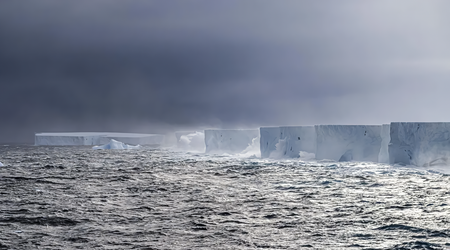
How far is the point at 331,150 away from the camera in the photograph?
1927cm

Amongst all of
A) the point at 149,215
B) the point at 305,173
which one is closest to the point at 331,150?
the point at 305,173

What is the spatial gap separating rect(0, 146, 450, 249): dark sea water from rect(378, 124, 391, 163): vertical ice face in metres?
4.11

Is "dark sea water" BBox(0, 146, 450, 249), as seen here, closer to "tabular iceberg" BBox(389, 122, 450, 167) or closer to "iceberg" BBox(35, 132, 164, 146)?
"tabular iceberg" BBox(389, 122, 450, 167)

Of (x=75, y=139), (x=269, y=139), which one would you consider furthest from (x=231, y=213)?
(x=75, y=139)

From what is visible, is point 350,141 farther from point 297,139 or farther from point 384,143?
point 297,139

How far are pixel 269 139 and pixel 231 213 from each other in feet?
50.2

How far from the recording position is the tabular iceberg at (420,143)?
14.5 m

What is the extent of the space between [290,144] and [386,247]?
1613cm

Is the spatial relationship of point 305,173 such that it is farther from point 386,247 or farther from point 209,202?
point 386,247

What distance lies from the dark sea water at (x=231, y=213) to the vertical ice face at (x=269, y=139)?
9290mm

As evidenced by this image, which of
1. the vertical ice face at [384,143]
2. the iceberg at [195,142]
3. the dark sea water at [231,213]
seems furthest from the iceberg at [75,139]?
the vertical ice face at [384,143]

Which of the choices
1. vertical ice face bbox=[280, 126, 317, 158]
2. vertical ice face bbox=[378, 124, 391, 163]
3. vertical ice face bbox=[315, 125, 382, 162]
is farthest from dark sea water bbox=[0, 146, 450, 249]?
vertical ice face bbox=[280, 126, 317, 158]

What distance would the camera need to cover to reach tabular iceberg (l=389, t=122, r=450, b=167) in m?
14.5

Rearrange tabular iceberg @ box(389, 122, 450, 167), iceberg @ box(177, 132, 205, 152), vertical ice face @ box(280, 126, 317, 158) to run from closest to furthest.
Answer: tabular iceberg @ box(389, 122, 450, 167), vertical ice face @ box(280, 126, 317, 158), iceberg @ box(177, 132, 205, 152)
